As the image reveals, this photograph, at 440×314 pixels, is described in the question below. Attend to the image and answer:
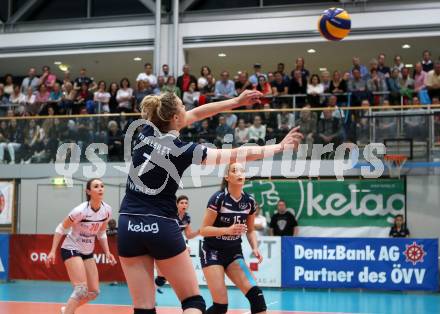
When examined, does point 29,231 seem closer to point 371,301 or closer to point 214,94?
point 214,94

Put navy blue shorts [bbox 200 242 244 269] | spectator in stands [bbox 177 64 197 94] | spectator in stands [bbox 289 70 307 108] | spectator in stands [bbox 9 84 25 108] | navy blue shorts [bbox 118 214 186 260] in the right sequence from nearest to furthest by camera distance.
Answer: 1. navy blue shorts [bbox 118 214 186 260]
2. navy blue shorts [bbox 200 242 244 269]
3. spectator in stands [bbox 289 70 307 108]
4. spectator in stands [bbox 177 64 197 94]
5. spectator in stands [bbox 9 84 25 108]

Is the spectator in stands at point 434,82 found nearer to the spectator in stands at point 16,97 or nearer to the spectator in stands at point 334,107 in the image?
the spectator in stands at point 334,107

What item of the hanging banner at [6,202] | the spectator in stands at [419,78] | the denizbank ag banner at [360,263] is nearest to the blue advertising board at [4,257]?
the hanging banner at [6,202]

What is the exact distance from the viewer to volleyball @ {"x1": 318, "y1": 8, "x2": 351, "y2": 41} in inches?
574

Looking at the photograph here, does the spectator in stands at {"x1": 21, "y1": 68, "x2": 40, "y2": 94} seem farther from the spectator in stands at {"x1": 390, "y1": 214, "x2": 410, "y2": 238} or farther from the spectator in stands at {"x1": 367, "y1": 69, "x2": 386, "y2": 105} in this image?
the spectator in stands at {"x1": 390, "y1": 214, "x2": 410, "y2": 238}

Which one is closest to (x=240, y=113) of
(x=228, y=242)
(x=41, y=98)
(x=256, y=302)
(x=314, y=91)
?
(x=314, y=91)

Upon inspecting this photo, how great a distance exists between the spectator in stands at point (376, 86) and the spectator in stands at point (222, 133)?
4.12 metres

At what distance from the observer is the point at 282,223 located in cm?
1766

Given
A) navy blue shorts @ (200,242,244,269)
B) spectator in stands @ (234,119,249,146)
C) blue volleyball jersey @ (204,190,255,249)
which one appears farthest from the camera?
spectator in stands @ (234,119,249,146)

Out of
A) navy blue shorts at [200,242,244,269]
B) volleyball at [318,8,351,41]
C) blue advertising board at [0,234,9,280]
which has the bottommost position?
blue advertising board at [0,234,9,280]

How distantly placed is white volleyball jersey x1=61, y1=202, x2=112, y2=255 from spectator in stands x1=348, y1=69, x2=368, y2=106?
10.3m

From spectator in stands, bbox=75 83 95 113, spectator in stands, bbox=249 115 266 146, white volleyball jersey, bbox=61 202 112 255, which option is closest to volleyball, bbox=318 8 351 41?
spectator in stands, bbox=249 115 266 146

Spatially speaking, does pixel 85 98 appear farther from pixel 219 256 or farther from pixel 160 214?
pixel 160 214

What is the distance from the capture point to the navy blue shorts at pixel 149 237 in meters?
5.16
